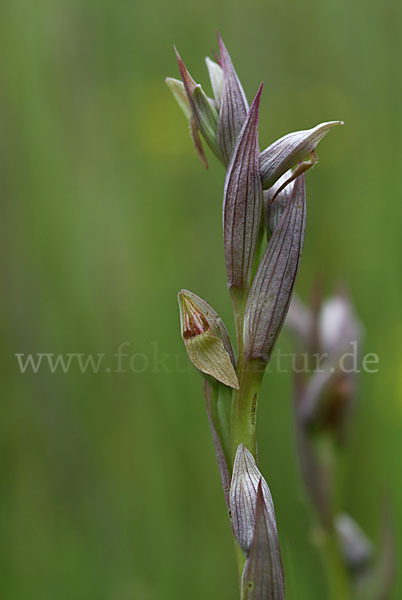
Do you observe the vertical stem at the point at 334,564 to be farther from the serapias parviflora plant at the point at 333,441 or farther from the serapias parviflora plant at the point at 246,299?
the serapias parviflora plant at the point at 246,299

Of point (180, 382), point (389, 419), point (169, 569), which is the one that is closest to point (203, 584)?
point (169, 569)

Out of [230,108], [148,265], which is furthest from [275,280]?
[148,265]

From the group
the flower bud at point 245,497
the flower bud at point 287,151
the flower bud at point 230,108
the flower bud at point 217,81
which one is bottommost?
the flower bud at point 245,497

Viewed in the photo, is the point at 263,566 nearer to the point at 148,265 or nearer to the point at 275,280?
the point at 275,280

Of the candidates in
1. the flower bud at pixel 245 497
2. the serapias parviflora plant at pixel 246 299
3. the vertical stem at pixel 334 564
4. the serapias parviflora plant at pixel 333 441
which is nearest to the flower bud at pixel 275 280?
the serapias parviflora plant at pixel 246 299

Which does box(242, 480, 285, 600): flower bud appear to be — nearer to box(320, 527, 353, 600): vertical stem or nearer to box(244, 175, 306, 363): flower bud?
box(244, 175, 306, 363): flower bud

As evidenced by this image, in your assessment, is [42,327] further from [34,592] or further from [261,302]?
[261,302]

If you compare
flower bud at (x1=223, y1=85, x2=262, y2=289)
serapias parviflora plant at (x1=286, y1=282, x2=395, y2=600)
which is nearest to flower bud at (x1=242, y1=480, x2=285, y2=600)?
flower bud at (x1=223, y1=85, x2=262, y2=289)

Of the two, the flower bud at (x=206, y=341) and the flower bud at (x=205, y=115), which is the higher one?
the flower bud at (x=205, y=115)
